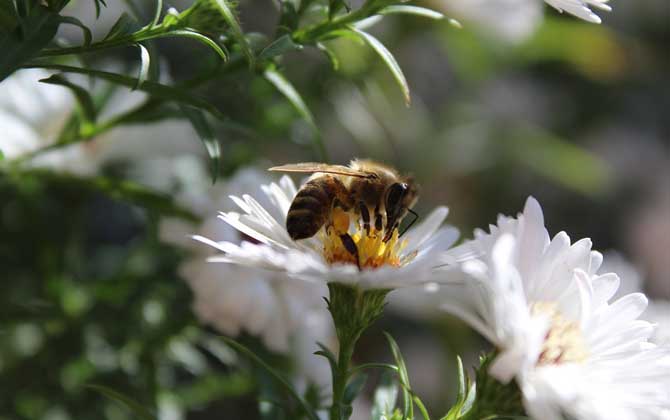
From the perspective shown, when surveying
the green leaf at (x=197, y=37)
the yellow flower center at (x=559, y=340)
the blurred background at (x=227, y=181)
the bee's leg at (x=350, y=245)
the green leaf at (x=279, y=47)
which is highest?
the green leaf at (x=197, y=37)

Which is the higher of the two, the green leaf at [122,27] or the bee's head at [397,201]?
the green leaf at [122,27]

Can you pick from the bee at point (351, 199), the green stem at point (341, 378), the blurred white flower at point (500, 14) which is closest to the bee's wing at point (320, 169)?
the bee at point (351, 199)

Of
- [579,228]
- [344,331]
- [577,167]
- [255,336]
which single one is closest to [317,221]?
[344,331]

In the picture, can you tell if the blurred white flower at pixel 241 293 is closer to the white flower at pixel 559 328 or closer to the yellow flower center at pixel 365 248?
the yellow flower center at pixel 365 248

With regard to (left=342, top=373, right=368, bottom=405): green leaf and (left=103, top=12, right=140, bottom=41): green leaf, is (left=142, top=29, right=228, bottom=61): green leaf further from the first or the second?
(left=342, top=373, right=368, bottom=405): green leaf

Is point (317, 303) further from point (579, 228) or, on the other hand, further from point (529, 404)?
point (579, 228)

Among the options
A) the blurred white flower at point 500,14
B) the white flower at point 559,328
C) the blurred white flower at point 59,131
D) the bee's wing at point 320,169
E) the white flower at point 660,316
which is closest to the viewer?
the white flower at point 559,328

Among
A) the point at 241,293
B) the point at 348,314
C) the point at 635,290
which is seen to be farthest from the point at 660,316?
the point at 348,314

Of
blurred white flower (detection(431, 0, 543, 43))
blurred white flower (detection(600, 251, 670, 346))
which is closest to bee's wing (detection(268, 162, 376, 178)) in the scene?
blurred white flower (detection(600, 251, 670, 346))
